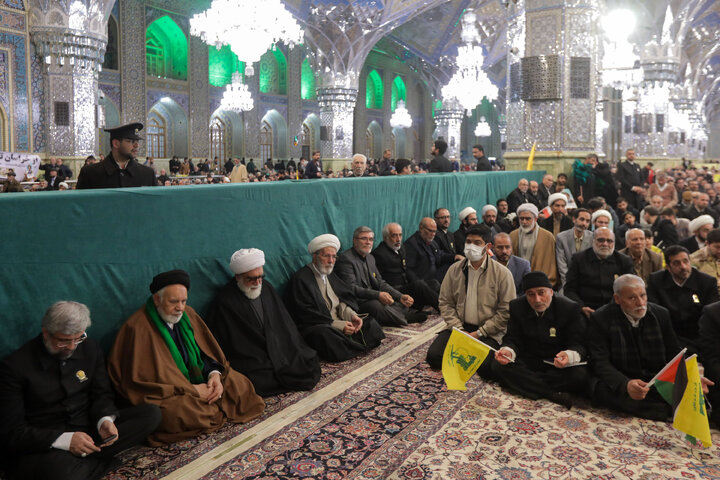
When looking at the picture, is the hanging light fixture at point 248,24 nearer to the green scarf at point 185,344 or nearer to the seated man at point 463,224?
the seated man at point 463,224

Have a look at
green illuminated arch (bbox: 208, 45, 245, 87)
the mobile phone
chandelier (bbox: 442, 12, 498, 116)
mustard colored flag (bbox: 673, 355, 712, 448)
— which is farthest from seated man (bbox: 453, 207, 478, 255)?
green illuminated arch (bbox: 208, 45, 245, 87)

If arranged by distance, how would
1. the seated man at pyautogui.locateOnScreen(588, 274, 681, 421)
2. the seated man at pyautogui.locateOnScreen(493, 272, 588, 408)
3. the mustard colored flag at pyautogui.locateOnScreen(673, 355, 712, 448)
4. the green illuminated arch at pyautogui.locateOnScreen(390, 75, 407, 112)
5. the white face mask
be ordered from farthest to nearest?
1. the green illuminated arch at pyautogui.locateOnScreen(390, 75, 407, 112)
2. the white face mask
3. the seated man at pyautogui.locateOnScreen(493, 272, 588, 408)
4. the seated man at pyautogui.locateOnScreen(588, 274, 681, 421)
5. the mustard colored flag at pyautogui.locateOnScreen(673, 355, 712, 448)

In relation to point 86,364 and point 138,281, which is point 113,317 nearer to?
point 138,281

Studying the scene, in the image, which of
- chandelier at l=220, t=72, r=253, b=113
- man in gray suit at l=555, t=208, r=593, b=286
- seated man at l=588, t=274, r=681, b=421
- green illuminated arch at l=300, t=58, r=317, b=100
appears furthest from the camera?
green illuminated arch at l=300, t=58, r=317, b=100

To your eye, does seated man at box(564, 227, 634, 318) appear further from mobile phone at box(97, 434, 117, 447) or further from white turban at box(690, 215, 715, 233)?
mobile phone at box(97, 434, 117, 447)

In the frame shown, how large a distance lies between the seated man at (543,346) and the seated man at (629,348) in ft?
0.31

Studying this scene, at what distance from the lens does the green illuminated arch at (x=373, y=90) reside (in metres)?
23.3

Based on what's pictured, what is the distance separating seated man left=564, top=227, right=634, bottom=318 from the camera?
12.6 ft

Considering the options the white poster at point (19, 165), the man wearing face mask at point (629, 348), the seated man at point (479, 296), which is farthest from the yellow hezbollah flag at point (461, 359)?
the white poster at point (19, 165)

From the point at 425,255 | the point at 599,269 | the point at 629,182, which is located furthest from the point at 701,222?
the point at 629,182

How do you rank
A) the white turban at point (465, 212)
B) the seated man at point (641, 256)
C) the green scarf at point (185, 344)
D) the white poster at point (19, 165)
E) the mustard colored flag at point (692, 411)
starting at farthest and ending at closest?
the white poster at point (19, 165) < the white turban at point (465, 212) < the seated man at point (641, 256) < the green scarf at point (185, 344) < the mustard colored flag at point (692, 411)

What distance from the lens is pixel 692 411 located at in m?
2.38

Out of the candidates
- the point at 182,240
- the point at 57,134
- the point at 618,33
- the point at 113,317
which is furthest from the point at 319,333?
the point at 618,33

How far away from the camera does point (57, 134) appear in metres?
10.5
